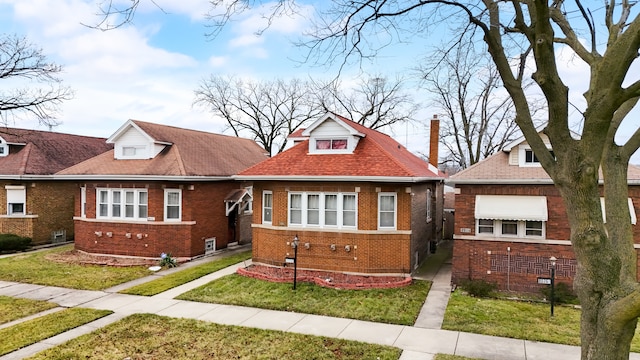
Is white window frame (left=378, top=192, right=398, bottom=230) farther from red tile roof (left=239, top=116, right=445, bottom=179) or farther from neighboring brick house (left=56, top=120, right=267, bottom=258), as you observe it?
neighboring brick house (left=56, top=120, right=267, bottom=258)

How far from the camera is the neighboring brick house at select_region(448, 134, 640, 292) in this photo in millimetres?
13734

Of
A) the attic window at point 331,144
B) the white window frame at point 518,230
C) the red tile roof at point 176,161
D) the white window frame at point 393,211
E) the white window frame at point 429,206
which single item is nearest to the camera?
the white window frame at point 518,230

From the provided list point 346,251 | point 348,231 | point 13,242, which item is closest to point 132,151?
point 13,242

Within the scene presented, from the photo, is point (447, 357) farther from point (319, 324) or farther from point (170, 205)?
point (170, 205)

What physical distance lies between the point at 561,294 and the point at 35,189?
83.5 ft

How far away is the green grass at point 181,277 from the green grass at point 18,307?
234 centimetres

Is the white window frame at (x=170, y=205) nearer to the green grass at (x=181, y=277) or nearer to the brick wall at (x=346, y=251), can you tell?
the green grass at (x=181, y=277)

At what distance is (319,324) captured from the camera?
11156 millimetres

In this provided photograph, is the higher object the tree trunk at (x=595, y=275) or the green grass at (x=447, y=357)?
the tree trunk at (x=595, y=275)

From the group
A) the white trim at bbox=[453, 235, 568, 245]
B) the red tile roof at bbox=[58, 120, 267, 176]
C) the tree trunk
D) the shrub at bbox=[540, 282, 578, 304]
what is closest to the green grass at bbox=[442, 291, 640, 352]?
the shrub at bbox=[540, 282, 578, 304]

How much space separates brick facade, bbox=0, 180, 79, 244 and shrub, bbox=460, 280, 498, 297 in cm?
1941

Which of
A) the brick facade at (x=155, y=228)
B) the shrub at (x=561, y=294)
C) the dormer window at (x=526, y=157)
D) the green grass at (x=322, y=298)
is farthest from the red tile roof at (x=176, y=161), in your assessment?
the shrub at (x=561, y=294)

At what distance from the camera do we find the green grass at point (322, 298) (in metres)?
12.0

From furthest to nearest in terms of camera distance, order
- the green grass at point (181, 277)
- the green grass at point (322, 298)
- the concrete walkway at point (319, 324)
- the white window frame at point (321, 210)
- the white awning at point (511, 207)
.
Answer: the white window frame at point (321, 210) → the green grass at point (181, 277) → the white awning at point (511, 207) → the green grass at point (322, 298) → the concrete walkway at point (319, 324)
